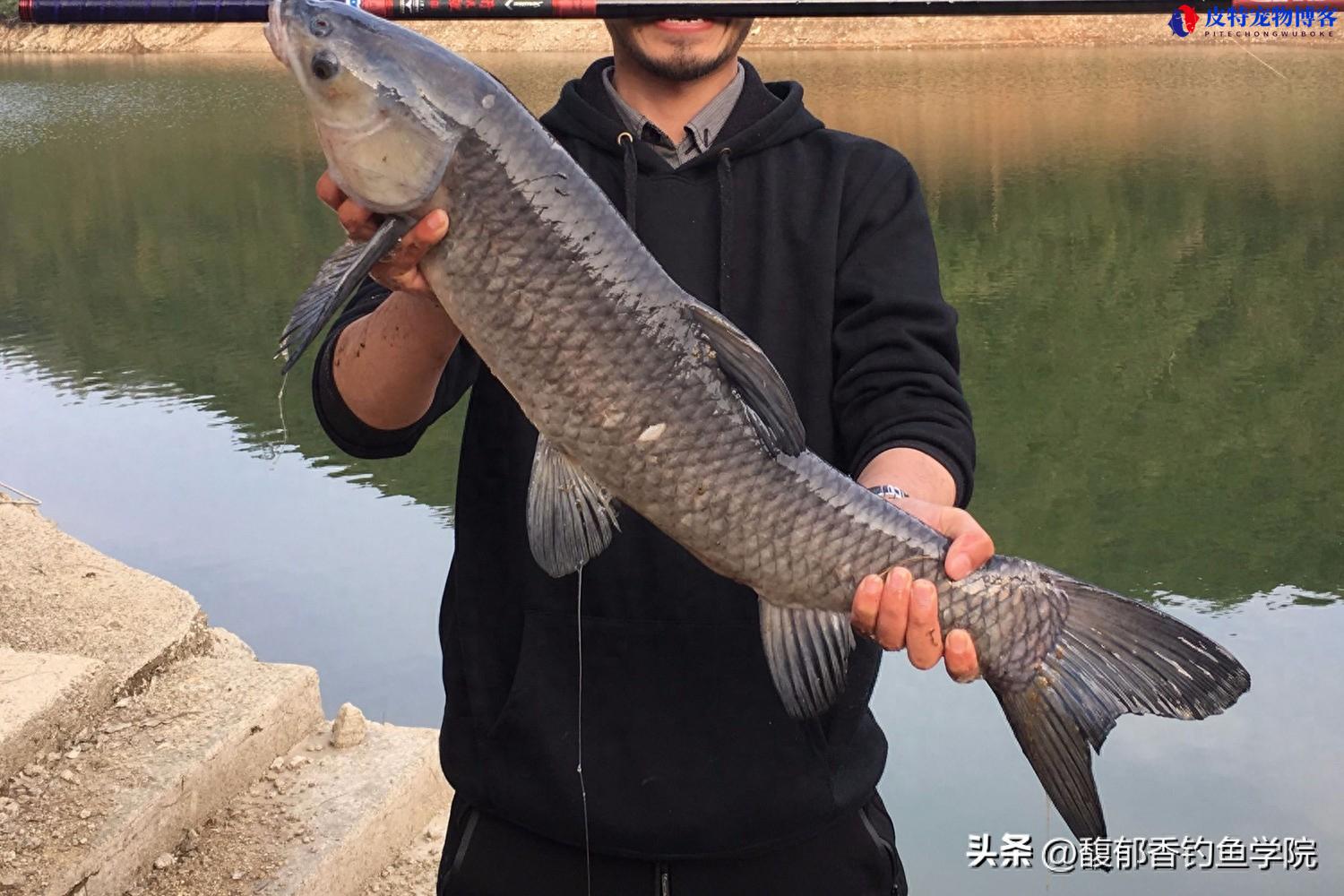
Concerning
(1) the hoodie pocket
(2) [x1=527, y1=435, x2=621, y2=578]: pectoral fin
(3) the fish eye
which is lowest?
(1) the hoodie pocket

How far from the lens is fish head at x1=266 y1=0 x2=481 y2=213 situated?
7.06 ft

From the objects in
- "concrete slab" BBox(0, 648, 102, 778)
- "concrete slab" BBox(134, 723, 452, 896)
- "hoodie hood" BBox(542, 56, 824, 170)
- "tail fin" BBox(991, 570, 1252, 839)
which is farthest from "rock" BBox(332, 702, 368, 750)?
"tail fin" BBox(991, 570, 1252, 839)

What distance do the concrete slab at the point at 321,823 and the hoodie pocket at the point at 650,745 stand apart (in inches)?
68.7

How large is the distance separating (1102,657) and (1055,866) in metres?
3.72

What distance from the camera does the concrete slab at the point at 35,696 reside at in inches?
164

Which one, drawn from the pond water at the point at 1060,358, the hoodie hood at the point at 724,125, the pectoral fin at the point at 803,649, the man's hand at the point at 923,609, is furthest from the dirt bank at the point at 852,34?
the man's hand at the point at 923,609

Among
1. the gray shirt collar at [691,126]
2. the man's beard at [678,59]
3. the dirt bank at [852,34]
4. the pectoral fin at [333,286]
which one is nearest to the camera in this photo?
the pectoral fin at [333,286]

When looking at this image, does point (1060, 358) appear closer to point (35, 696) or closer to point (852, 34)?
point (35, 696)

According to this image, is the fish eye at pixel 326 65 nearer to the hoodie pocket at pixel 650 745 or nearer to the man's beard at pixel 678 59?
the man's beard at pixel 678 59

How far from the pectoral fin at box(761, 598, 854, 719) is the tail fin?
0.28 m

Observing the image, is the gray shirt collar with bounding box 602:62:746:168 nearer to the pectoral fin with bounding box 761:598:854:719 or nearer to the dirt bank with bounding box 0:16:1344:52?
the pectoral fin with bounding box 761:598:854:719

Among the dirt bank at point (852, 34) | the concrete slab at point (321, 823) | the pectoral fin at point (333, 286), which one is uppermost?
the pectoral fin at point (333, 286)

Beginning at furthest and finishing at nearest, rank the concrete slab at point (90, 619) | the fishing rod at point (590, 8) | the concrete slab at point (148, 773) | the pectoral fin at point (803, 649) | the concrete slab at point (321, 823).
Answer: the concrete slab at point (90, 619) < the concrete slab at point (321, 823) < the concrete slab at point (148, 773) < the fishing rod at point (590, 8) < the pectoral fin at point (803, 649)

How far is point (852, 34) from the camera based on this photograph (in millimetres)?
41938
